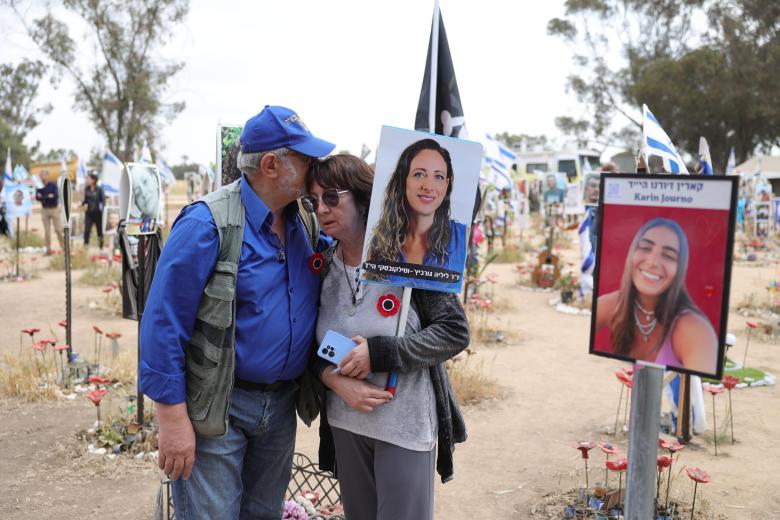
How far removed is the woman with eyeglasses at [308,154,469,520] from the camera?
2020 mm

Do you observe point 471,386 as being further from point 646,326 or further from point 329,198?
point 646,326

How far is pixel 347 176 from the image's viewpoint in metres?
2.09

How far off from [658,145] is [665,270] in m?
2.24

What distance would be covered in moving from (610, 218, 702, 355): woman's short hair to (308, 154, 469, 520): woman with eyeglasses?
50 centimetres

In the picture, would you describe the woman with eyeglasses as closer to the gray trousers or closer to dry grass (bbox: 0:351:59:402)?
the gray trousers

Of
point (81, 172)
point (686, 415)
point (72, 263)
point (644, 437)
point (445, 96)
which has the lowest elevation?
point (686, 415)

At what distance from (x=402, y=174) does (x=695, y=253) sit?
0.82 metres

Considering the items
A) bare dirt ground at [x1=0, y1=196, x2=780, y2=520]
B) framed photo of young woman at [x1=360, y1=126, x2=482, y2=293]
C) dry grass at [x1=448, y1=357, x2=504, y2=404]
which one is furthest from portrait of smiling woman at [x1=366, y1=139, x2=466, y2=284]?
dry grass at [x1=448, y1=357, x2=504, y2=404]

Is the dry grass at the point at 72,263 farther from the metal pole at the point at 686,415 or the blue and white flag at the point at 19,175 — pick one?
the metal pole at the point at 686,415

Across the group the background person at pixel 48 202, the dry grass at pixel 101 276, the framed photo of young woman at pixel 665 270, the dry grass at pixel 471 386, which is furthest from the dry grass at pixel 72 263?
the framed photo of young woman at pixel 665 270

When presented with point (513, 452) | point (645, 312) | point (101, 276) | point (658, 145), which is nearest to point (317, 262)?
point (645, 312)

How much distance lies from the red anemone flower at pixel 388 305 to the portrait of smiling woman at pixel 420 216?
0.09 m

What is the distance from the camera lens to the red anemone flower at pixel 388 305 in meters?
2.07

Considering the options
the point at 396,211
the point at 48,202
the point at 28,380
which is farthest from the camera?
the point at 48,202
